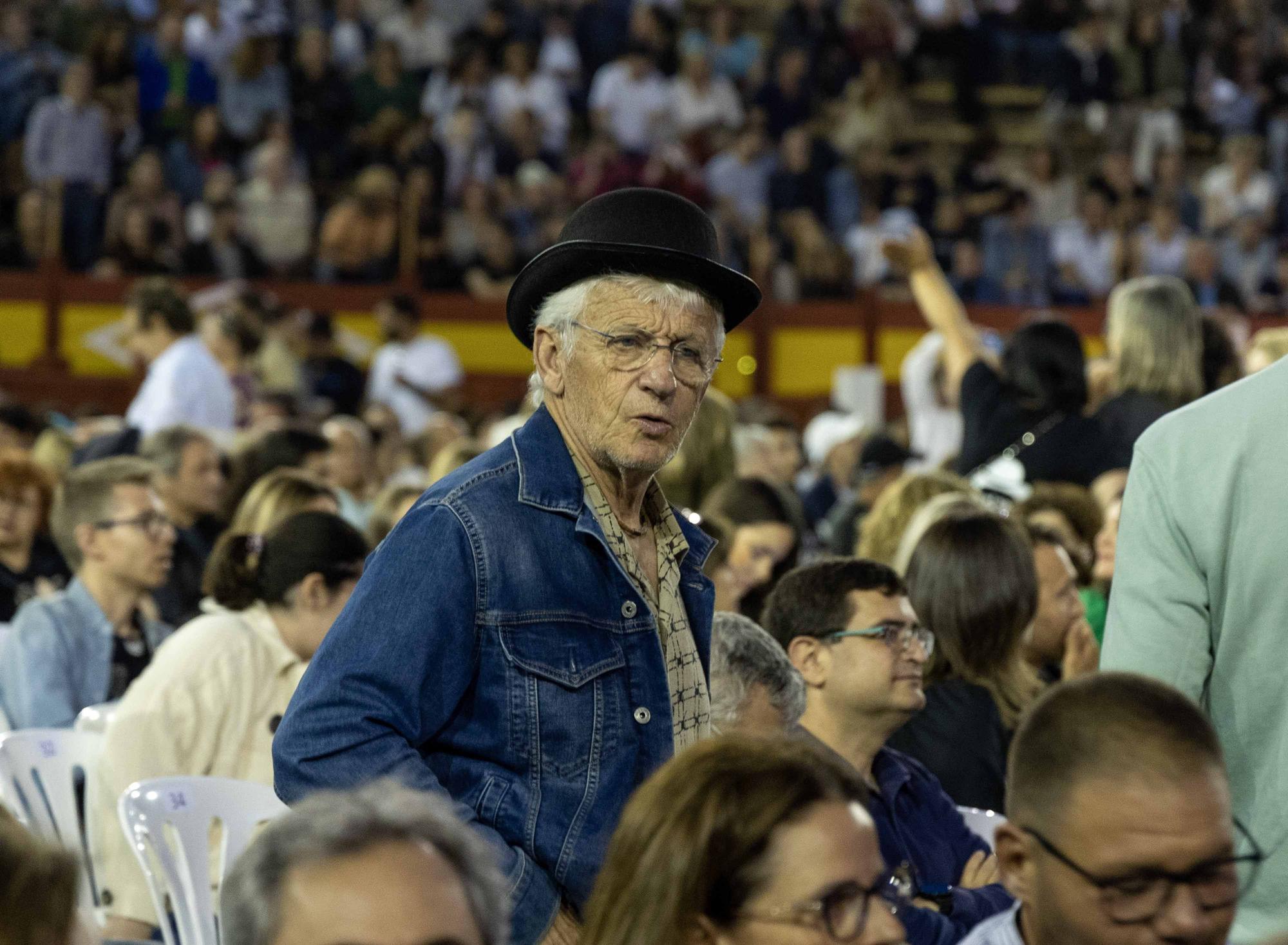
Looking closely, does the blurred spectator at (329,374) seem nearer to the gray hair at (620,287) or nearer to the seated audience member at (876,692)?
the seated audience member at (876,692)

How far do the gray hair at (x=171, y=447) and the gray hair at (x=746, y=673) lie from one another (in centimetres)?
378

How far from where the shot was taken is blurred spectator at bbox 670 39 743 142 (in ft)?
52.6

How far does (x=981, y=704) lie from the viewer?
4.07m

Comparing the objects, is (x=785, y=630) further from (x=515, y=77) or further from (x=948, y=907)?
(x=515, y=77)

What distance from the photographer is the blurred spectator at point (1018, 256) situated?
15297 millimetres

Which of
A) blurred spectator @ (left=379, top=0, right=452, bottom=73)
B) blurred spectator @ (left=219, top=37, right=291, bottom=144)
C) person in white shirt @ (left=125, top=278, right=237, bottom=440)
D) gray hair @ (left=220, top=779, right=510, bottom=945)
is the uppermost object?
blurred spectator @ (left=379, top=0, right=452, bottom=73)

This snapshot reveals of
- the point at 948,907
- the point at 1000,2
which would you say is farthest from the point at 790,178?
the point at 948,907

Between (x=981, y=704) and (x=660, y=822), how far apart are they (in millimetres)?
2401

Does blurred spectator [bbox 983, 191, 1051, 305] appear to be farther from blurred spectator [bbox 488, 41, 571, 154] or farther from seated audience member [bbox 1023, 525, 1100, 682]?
seated audience member [bbox 1023, 525, 1100, 682]

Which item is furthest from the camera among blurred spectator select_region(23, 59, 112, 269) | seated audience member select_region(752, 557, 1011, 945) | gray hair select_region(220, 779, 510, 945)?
blurred spectator select_region(23, 59, 112, 269)

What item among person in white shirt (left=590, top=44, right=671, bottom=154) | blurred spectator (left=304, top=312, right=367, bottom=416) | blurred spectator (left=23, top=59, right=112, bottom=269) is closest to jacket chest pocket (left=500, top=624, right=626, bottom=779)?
blurred spectator (left=304, top=312, right=367, bottom=416)

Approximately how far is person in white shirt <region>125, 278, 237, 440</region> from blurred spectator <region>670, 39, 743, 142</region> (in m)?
7.38

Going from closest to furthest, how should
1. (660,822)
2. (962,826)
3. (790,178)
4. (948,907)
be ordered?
1. (660,822)
2. (948,907)
3. (962,826)
4. (790,178)

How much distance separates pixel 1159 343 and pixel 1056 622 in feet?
3.92
